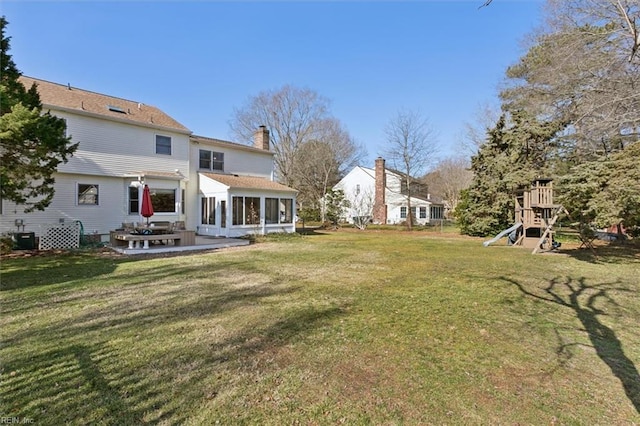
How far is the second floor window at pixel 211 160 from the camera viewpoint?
711 inches

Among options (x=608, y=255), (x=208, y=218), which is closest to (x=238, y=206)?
(x=208, y=218)

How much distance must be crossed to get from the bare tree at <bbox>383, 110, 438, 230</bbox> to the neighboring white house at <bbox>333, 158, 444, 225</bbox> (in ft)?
11.5

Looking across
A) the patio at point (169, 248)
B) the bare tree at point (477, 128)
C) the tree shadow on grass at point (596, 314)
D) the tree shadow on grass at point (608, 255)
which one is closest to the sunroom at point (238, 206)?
the patio at point (169, 248)

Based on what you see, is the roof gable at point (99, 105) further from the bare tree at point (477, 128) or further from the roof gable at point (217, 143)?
the bare tree at point (477, 128)

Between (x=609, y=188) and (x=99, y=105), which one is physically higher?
(x=99, y=105)

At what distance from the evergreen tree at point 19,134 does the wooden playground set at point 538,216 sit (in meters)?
15.8

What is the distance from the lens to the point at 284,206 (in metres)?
19.8

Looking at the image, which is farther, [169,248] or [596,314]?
[169,248]

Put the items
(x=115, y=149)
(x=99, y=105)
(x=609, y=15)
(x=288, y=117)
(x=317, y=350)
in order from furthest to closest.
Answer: (x=288, y=117), (x=99, y=105), (x=115, y=149), (x=609, y=15), (x=317, y=350)

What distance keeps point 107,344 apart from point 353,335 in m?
2.95

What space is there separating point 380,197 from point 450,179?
60.7 feet

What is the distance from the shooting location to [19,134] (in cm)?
749

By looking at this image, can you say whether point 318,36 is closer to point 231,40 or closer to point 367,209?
point 231,40

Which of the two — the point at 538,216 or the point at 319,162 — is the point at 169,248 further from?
the point at 319,162
